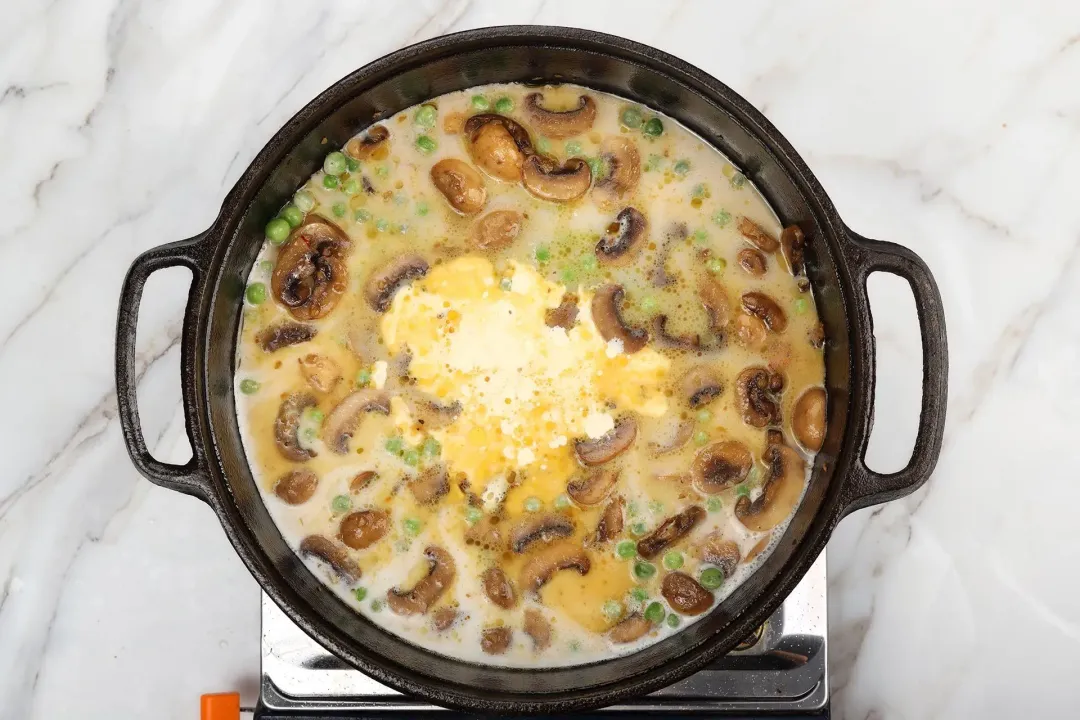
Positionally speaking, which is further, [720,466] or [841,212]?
[841,212]

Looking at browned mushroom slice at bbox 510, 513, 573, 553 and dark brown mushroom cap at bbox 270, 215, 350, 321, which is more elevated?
dark brown mushroom cap at bbox 270, 215, 350, 321

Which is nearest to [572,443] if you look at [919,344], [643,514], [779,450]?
[643,514]

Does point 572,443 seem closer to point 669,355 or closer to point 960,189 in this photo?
point 669,355

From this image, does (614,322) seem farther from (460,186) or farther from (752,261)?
(460,186)

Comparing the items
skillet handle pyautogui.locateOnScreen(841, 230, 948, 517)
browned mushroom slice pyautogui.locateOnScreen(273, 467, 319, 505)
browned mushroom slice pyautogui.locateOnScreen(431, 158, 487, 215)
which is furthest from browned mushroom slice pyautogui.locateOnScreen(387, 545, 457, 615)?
skillet handle pyautogui.locateOnScreen(841, 230, 948, 517)

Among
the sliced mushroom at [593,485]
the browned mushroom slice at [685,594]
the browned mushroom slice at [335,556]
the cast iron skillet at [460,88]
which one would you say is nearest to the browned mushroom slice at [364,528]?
the browned mushroom slice at [335,556]

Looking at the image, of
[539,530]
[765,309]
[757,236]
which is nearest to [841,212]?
[757,236]

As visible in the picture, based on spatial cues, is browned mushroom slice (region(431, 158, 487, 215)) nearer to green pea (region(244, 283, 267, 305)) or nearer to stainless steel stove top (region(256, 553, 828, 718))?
green pea (region(244, 283, 267, 305))
